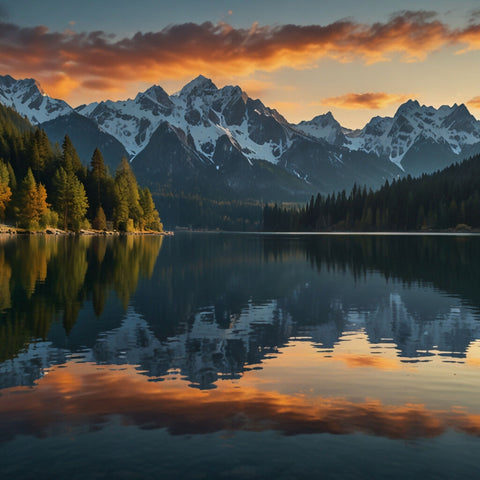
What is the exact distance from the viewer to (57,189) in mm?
152625

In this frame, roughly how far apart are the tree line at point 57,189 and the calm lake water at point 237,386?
115823mm

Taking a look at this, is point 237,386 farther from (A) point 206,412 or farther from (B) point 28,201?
(B) point 28,201

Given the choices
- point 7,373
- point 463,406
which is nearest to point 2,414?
point 7,373

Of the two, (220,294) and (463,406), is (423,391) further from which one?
(220,294)

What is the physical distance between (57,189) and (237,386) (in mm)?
149704

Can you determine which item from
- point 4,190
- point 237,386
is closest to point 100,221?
point 4,190

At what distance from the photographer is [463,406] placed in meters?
14.2

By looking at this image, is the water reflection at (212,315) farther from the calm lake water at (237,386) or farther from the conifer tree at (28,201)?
the conifer tree at (28,201)

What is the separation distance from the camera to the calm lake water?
422 inches

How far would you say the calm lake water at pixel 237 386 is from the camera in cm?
1072

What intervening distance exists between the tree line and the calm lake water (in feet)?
380

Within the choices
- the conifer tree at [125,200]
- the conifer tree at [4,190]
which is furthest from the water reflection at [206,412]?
the conifer tree at [125,200]

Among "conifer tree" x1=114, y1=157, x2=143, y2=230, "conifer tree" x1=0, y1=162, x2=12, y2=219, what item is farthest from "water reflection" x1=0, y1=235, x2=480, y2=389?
"conifer tree" x1=114, y1=157, x2=143, y2=230

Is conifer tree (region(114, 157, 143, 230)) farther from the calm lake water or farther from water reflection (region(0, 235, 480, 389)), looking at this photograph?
the calm lake water
